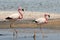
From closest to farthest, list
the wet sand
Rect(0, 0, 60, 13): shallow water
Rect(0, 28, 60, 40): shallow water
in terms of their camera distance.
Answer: Rect(0, 28, 60, 40): shallow water < the wet sand < Rect(0, 0, 60, 13): shallow water

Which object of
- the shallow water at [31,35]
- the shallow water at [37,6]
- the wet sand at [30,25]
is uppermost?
the shallow water at [37,6]

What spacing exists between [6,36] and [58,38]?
2.50m

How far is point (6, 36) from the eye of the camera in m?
15.0

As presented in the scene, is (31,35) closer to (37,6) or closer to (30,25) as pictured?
(30,25)

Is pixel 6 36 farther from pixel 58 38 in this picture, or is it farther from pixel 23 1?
pixel 23 1

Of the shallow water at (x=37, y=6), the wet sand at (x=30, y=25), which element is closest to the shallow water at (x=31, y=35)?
the wet sand at (x=30, y=25)

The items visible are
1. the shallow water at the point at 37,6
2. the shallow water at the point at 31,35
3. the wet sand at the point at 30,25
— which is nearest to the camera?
the shallow water at the point at 31,35

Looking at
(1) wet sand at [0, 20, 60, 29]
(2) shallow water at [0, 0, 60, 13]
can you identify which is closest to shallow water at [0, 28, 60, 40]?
(1) wet sand at [0, 20, 60, 29]

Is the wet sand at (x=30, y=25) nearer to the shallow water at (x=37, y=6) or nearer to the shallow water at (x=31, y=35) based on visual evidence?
the shallow water at (x=31, y=35)

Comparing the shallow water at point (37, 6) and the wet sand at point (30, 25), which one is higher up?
the shallow water at point (37, 6)

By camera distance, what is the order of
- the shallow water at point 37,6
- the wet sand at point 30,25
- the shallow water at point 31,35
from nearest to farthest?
the shallow water at point 31,35, the wet sand at point 30,25, the shallow water at point 37,6

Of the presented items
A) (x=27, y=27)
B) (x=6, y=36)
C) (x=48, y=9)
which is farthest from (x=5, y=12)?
(x=6, y=36)

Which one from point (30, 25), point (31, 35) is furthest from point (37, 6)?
point (31, 35)

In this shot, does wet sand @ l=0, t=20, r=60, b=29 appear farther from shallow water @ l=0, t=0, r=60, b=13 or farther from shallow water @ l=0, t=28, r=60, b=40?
shallow water @ l=0, t=0, r=60, b=13
